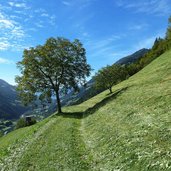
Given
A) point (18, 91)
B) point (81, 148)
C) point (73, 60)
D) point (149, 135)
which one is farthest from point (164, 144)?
point (18, 91)

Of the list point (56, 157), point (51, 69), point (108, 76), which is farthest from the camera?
point (108, 76)

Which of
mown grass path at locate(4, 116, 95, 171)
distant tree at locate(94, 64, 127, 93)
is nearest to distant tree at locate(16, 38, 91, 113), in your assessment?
distant tree at locate(94, 64, 127, 93)

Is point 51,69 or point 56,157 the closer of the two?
point 56,157

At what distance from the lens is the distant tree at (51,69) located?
62625 mm

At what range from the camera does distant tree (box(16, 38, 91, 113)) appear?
6262cm

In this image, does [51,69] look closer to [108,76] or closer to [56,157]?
[108,76]

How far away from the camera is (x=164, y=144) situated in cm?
1648

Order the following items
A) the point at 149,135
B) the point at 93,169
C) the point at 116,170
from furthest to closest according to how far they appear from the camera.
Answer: the point at 149,135
the point at 93,169
the point at 116,170

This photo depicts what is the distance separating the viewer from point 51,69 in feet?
207

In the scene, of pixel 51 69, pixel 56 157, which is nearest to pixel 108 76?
pixel 51 69

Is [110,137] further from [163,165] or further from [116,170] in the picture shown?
[163,165]

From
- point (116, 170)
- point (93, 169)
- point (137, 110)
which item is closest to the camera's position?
point (116, 170)

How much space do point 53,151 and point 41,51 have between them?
42.2m

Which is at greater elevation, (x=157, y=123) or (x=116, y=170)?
(x=157, y=123)
